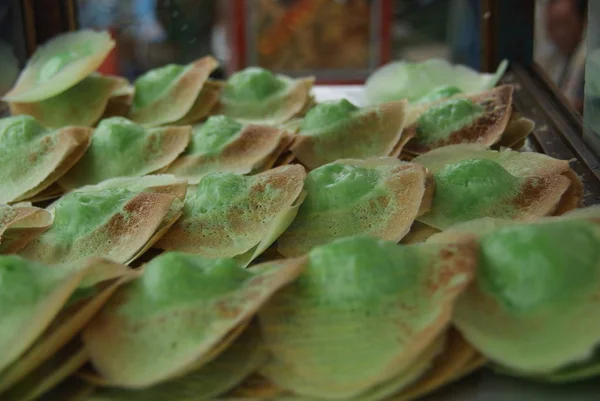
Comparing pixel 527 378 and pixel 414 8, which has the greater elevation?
pixel 527 378

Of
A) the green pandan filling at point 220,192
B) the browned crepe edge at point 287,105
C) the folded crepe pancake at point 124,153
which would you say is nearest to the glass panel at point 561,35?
the browned crepe edge at point 287,105

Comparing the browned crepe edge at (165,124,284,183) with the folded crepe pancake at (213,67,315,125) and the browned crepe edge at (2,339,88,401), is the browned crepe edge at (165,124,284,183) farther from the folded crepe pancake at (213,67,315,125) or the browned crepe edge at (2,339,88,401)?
the browned crepe edge at (2,339,88,401)

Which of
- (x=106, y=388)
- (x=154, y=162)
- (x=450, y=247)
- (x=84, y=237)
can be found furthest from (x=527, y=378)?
(x=154, y=162)

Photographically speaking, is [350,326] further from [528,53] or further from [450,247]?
[528,53]

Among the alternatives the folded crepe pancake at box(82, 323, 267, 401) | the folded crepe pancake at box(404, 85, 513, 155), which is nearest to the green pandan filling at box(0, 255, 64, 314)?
the folded crepe pancake at box(82, 323, 267, 401)

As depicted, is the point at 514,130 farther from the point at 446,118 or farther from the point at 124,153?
the point at 124,153

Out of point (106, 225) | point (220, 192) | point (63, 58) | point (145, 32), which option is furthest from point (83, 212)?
point (145, 32)

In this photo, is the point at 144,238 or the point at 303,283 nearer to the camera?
the point at 303,283
